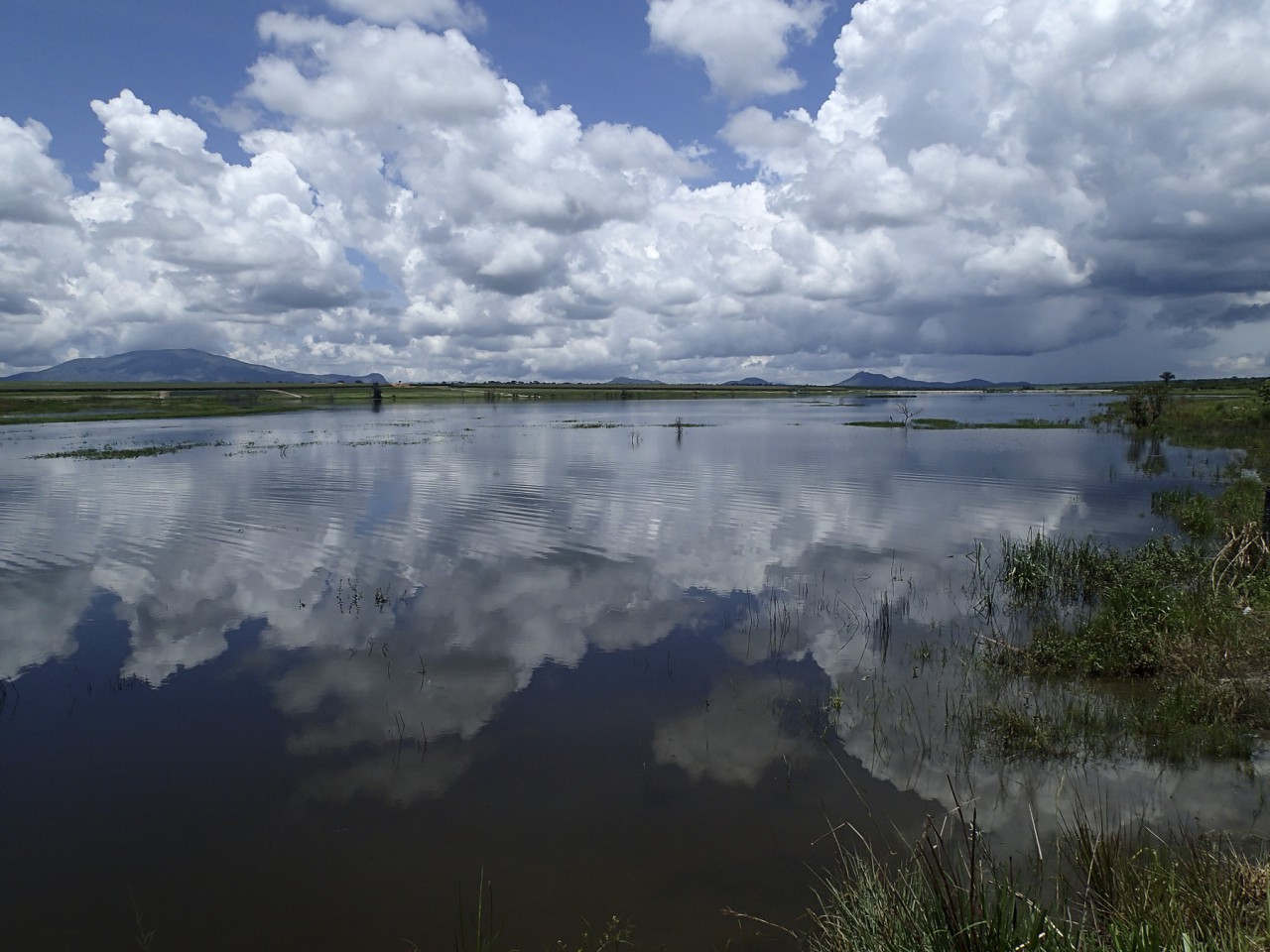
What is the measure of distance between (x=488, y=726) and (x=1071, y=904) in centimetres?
708

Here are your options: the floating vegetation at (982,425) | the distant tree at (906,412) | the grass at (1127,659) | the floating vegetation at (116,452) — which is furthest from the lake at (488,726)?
the floating vegetation at (982,425)

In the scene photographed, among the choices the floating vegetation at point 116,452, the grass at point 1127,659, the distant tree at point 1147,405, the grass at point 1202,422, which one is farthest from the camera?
the distant tree at point 1147,405

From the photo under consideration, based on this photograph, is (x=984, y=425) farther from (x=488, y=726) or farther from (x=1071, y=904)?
(x=1071, y=904)

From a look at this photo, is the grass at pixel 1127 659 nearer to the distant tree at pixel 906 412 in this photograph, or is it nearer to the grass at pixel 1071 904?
the grass at pixel 1071 904

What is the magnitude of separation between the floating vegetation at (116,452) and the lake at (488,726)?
24.3 m

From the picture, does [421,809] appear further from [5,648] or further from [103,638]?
[5,648]

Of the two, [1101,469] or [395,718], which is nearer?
[395,718]

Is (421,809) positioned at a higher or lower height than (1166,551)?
lower

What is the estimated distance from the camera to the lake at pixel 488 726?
279 inches

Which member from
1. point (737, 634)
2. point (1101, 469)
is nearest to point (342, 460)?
point (737, 634)

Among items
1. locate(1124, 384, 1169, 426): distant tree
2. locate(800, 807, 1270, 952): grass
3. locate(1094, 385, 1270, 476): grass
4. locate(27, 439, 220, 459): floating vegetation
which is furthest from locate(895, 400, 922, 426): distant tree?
locate(800, 807, 1270, 952): grass

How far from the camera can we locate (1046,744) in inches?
353

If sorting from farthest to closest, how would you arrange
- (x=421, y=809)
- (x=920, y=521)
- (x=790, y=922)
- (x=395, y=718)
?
(x=920, y=521) < (x=395, y=718) < (x=421, y=809) < (x=790, y=922)

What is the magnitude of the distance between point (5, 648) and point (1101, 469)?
4194 cm
